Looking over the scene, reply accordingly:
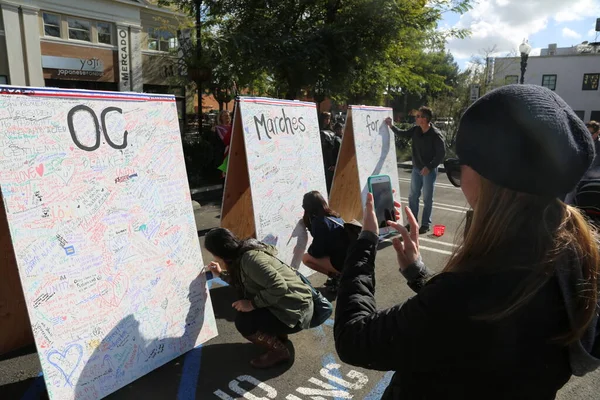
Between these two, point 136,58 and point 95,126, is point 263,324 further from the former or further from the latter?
point 136,58

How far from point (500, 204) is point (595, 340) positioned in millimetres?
393

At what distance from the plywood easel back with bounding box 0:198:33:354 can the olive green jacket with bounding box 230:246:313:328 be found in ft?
5.35

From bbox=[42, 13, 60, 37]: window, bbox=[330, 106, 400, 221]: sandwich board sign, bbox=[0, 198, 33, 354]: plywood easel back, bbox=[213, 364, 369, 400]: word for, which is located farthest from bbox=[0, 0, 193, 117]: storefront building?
bbox=[213, 364, 369, 400]: word for

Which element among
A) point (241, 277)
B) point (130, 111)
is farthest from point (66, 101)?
point (241, 277)

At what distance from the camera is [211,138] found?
32.1 ft

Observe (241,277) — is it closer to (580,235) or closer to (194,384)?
(194,384)

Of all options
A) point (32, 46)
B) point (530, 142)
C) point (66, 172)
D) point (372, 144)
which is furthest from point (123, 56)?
point (530, 142)

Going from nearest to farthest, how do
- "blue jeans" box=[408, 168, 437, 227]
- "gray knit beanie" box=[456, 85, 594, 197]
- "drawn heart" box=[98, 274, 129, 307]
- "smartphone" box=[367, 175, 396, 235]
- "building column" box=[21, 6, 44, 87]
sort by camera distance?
"gray knit beanie" box=[456, 85, 594, 197]
"drawn heart" box=[98, 274, 129, 307]
"smartphone" box=[367, 175, 396, 235]
"blue jeans" box=[408, 168, 437, 227]
"building column" box=[21, 6, 44, 87]

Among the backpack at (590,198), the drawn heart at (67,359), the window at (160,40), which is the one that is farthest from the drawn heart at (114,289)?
the window at (160,40)

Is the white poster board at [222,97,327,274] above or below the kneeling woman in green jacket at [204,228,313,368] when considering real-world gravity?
above

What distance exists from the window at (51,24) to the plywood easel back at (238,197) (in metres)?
21.6

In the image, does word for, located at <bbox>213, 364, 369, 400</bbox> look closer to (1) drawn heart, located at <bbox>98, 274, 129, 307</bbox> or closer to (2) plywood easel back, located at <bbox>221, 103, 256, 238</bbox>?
(1) drawn heart, located at <bbox>98, 274, 129, 307</bbox>

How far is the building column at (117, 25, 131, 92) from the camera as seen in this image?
23.5m

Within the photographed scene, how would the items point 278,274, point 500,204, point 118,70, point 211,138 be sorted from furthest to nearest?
point 118,70
point 211,138
point 278,274
point 500,204
